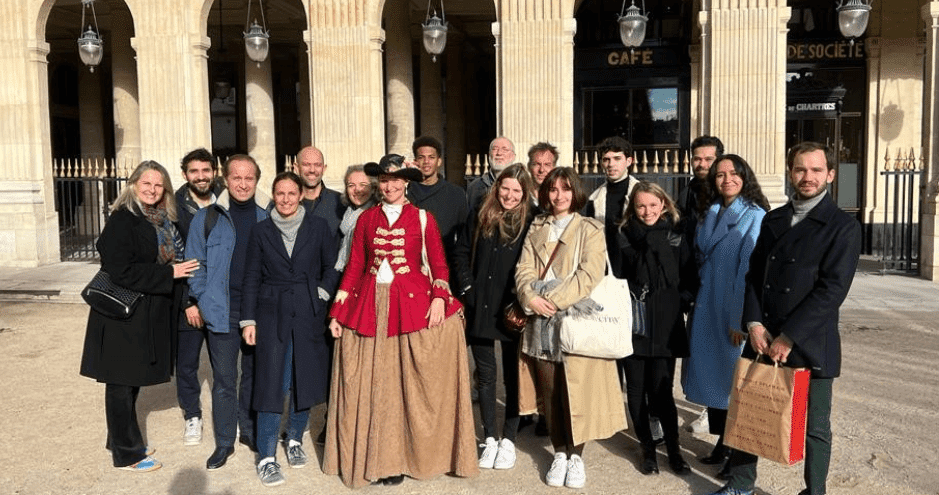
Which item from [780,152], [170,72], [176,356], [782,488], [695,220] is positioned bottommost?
[782,488]

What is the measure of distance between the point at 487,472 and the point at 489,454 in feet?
0.44

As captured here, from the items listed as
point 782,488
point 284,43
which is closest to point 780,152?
point 782,488

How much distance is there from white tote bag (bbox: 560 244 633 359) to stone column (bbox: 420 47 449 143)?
1526 cm

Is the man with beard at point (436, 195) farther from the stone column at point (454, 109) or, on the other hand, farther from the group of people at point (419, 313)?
the stone column at point (454, 109)

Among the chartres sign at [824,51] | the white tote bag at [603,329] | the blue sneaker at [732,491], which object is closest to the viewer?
the blue sneaker at [732,491]

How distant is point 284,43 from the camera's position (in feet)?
76.8

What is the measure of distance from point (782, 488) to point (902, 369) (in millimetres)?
3377

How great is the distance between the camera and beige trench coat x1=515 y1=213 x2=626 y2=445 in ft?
14.9

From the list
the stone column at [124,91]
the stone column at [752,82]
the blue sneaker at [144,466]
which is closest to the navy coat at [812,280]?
the blue sneaker at [144,466]

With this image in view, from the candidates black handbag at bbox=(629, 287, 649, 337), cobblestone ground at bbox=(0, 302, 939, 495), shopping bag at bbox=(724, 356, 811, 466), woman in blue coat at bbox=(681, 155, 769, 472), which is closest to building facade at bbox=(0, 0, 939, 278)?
cobblestone ground at bbox=(0, 302, 939, 495)

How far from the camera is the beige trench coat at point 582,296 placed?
4.53m

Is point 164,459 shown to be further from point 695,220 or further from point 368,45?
point 368,45

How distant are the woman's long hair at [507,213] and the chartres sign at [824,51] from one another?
13.1m

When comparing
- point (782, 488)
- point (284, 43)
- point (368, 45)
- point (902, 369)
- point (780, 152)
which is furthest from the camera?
point (284, 43)
